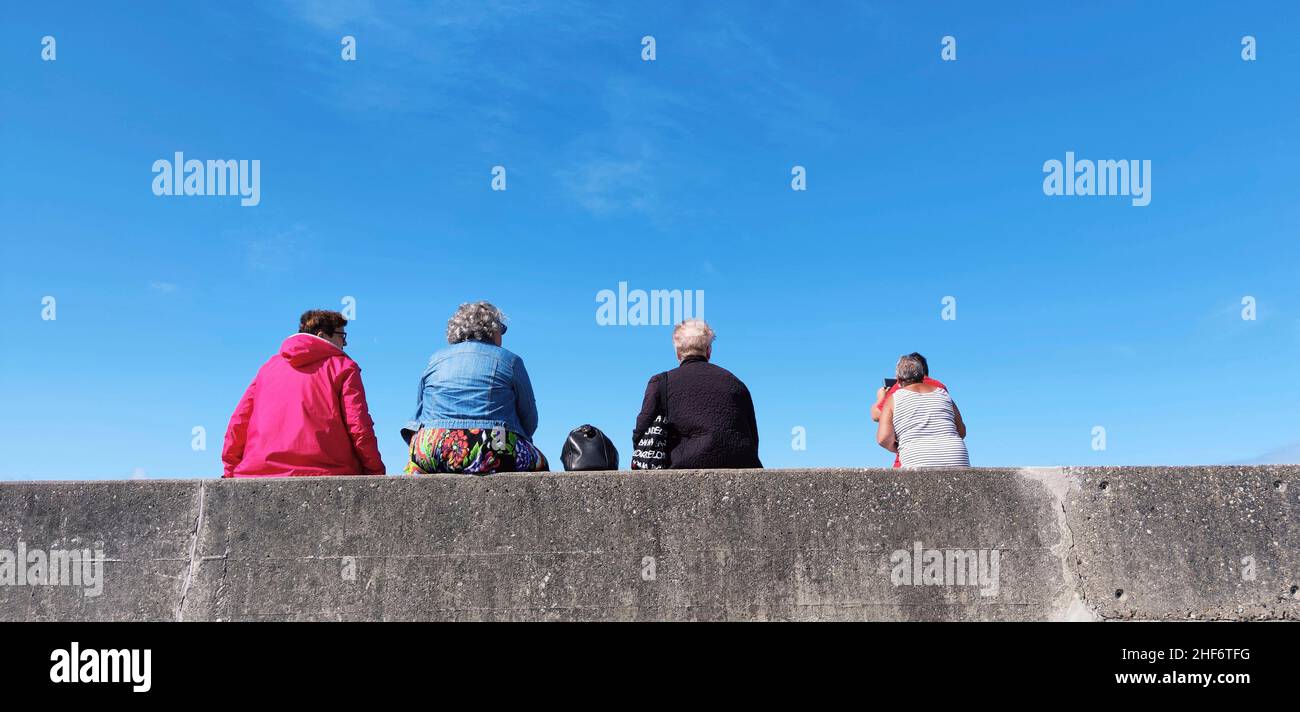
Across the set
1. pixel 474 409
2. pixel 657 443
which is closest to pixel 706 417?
pixel 657 443

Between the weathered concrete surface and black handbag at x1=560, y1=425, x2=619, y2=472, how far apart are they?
45 cm

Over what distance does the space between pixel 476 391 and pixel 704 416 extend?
4.42ft

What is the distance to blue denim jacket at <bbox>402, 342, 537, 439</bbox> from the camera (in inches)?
181

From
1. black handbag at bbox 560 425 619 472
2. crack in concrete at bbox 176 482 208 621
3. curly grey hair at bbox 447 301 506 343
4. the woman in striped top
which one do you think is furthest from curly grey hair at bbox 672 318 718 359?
crack in concrete at bbox 176 482 208 621

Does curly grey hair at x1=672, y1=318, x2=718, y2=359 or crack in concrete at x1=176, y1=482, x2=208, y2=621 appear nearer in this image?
crack in concrete at x1=176, y1=482, x2=208, y2=621

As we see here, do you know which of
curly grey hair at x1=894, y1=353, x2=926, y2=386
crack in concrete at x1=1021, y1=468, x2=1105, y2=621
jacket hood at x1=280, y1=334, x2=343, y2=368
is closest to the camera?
crack in concrete at x1=1021, y1=468, x2=1105, y2=621

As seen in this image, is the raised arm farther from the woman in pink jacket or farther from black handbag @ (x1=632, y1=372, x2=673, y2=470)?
the woman in pink jacket

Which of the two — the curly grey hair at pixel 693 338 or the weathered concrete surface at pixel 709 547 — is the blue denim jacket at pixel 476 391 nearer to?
the weathered concrete surface at pixel 709 547

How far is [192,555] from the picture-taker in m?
4.28

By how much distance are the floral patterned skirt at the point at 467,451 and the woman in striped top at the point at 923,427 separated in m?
2.69

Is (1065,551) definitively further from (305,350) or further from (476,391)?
(305,350)

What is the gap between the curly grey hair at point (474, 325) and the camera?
4992mm

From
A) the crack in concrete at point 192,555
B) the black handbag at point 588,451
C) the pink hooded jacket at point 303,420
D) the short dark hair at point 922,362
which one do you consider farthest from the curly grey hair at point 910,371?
the crack in concrete at point 192,555
